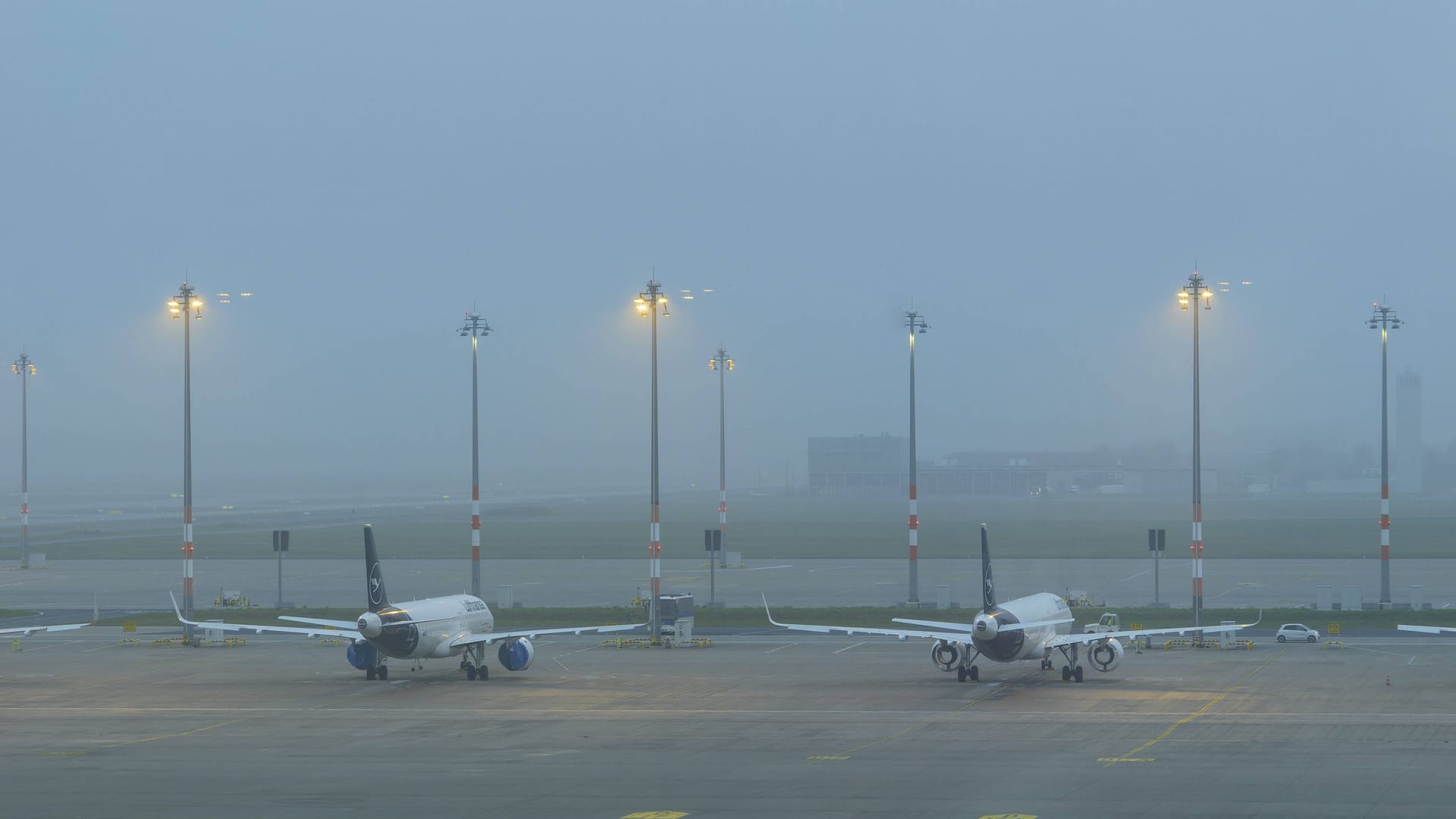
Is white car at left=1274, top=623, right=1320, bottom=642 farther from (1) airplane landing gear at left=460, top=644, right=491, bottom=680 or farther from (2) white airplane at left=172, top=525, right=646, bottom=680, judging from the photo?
(1) airplane landing gear at left=460, top=644, right=491, bottom=680

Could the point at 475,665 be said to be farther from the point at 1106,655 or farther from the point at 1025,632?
the point at 1106,655

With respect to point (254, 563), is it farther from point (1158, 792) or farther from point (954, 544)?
point (1158, 792)

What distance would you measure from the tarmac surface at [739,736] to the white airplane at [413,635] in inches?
40.6

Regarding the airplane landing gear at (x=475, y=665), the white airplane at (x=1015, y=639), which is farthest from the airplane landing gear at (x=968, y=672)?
the airplane landing gear at (x=475, y=665)

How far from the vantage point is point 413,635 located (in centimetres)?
5438

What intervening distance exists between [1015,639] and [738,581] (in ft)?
179

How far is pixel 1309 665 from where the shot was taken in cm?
5631

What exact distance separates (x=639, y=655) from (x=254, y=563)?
257 feet

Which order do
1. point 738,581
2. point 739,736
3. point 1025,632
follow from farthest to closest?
1. point 738,581
2. point 1025,632
3. point 739,736

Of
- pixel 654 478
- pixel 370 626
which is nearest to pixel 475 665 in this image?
pixel 370 626

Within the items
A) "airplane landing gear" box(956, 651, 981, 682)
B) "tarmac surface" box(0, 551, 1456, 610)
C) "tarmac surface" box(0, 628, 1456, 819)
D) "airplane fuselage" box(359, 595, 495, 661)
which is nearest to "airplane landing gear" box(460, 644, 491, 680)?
"airplane fuselage" box(359, 595, 495, 661)

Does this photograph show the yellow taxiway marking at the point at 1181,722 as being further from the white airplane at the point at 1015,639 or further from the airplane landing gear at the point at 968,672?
the airplane landing gear at the point at 968,672

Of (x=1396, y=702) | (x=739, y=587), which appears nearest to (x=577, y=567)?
(x=739, y=587)

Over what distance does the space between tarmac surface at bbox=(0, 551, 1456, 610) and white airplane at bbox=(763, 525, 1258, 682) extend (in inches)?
1034
